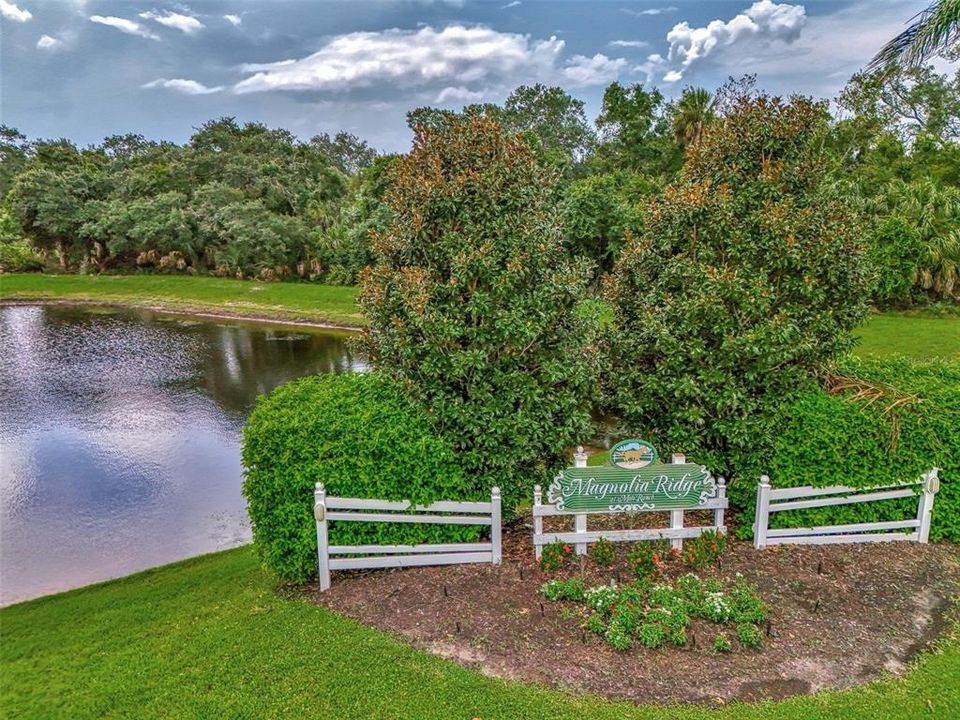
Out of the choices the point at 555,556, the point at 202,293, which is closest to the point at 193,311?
the point at 202,293

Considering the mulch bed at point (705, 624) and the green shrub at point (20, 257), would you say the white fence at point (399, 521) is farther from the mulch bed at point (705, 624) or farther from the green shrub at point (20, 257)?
the green shrub at point (20, 257)

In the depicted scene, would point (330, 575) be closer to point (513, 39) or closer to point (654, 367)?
point (654, 367)

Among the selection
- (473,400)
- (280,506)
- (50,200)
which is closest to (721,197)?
(473,400)

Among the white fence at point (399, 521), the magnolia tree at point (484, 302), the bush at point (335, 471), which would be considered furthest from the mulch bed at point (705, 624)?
the magnolia tree at point (484, 302)

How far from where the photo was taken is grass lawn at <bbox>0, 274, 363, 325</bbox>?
27.6m

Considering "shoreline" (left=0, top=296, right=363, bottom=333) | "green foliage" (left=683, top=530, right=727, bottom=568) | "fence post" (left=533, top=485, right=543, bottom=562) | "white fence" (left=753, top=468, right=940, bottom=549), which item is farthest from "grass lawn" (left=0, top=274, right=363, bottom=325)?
"white fence" (left=753, top=468, right=940, bottom=549)

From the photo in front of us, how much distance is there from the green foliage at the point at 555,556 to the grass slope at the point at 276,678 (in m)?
1.49

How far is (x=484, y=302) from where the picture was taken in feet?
20.6

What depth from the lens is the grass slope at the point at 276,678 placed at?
14.5ft

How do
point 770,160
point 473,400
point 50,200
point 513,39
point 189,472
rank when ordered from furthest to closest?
point 50,200 < point 513,39 < point 189,472 < point 770,160 < point 473,400

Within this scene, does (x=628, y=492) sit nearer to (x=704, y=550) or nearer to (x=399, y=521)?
(x=704, y=550)

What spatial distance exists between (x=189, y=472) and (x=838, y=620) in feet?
34.0

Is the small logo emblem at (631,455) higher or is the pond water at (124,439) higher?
the small logo emblem at (631,455)

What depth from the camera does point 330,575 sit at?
6301 millimetres
